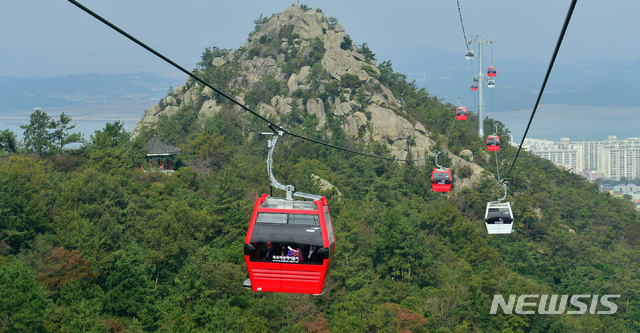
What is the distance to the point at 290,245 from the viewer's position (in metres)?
11.1

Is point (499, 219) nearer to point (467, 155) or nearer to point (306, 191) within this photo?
point (306, 191)

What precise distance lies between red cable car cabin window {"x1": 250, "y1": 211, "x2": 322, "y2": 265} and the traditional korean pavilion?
174ft

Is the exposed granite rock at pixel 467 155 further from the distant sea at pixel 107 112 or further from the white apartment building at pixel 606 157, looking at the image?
the white apartment building at pixel 606 157

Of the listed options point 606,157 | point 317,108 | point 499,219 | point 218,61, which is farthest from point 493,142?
point 606,157

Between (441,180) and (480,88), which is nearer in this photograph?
(441,180)

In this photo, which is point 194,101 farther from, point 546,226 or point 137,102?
point 546,226

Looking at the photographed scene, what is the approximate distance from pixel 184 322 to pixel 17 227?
51.3ft

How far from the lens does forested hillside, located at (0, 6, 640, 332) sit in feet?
111

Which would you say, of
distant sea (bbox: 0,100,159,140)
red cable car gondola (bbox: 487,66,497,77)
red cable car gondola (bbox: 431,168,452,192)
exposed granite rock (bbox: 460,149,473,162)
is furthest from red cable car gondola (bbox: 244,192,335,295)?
distant sea (bbox: 0,100,159,140)

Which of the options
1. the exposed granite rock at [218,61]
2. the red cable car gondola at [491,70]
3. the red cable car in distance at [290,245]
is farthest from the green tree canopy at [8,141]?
the red cable car gondola at [491,70]

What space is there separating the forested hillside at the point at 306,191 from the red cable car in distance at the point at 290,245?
63.6 feet

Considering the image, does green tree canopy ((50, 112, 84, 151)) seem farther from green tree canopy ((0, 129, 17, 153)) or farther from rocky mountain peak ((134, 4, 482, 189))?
rocky mountain peak ((134, 4, 482, 189))

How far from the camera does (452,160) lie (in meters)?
77.1

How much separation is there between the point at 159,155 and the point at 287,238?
55227 millimetres
